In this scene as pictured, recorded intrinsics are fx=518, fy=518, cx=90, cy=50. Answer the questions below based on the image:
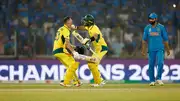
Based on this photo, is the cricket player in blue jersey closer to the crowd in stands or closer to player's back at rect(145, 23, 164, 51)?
player's back at rect(145, 23, 164, 51)

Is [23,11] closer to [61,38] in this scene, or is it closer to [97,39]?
[61,38]

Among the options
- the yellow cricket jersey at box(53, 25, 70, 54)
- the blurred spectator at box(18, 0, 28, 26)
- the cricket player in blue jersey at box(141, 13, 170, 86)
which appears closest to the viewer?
the yellow cricket jersey at box(53, 25, 70, 54)

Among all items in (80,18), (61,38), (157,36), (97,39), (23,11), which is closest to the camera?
(97,39)

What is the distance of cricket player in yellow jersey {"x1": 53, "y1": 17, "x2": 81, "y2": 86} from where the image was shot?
13.2m

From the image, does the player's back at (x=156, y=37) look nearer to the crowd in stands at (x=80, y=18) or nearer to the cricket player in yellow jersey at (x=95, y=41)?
the cricket player in yellow jersey at (x=95, y=41)

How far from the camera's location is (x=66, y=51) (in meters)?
13.9

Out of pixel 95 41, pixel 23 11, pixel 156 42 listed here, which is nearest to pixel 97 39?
pixel 95 41

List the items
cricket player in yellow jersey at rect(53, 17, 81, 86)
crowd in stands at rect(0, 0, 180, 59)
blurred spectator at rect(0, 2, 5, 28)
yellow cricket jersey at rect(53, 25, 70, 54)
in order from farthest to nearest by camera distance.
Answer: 1. blurred spectator at rect(0, 2, 5, 28)
2. crowd in stands at rect(0, 0, 180, 59)
3. yellow cricket jersey at rect(53, 25, 70, 54)
4. cricket player in yellow jersey at rect(53, 17, 81, 86)

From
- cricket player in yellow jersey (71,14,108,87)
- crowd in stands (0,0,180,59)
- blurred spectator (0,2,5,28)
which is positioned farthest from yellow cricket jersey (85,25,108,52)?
blurred spectator (0,2,5,28)

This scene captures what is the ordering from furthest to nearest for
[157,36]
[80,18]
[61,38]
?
[80,18]
[157,36]
[61,38]

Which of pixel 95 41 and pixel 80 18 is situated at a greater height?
pixel 80 18

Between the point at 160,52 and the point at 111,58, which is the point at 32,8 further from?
the point at 160,52

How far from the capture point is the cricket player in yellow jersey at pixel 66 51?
519 inches

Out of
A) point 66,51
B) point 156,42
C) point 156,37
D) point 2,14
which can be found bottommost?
point 66,51
